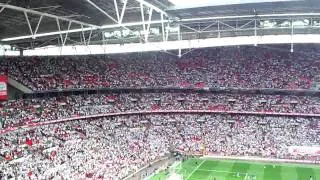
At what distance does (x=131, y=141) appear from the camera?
142ft

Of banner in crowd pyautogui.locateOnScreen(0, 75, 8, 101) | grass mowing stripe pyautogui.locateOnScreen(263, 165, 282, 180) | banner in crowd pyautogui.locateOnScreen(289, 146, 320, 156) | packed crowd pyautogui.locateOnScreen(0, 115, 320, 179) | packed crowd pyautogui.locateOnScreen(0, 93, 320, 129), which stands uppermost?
banner in crowd pyautogui.locateOnScreen(0, 75, 8, 101)

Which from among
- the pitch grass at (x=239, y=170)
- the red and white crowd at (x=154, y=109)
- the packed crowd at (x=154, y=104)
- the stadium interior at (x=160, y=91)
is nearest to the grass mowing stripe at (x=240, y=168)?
the pitch grass at (x=239, y=170)

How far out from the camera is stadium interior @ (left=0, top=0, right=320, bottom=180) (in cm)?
3014

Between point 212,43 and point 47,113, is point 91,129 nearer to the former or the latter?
point 47,113

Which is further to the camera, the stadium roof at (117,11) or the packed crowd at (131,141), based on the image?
the packed crowd at (131,141)

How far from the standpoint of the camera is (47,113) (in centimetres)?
4088

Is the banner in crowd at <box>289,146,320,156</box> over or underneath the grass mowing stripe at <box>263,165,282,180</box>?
over

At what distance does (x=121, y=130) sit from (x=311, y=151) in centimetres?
1902

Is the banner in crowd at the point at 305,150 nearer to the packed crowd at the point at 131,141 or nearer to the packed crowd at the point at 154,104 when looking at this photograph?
the packed crowd at the point at 131,141

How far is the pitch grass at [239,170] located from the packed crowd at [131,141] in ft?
7.86

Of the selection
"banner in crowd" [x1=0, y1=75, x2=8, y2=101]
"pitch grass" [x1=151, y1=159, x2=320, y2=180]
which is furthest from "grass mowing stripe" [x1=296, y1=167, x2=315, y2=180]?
"banner in crowd" [x1=0, y1=75, x2=8, y2=101]

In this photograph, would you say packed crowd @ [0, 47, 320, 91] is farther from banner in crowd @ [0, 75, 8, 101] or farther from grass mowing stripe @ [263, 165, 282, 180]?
grass mowing stripe @ [263, 165, 282, 180]

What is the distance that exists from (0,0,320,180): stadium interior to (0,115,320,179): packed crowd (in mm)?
126

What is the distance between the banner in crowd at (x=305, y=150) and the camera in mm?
40406
